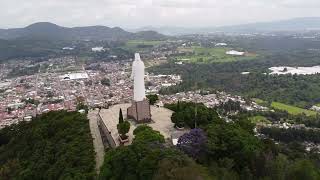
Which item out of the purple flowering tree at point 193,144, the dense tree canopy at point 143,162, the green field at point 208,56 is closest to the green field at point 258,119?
the purple flowering tree at point 193,144

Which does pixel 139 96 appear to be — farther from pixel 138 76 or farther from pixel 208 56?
pixel 208 56

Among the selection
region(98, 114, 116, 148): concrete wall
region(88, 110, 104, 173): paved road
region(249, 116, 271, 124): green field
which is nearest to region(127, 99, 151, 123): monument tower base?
region(98, 114, 116, 148): concrete wall

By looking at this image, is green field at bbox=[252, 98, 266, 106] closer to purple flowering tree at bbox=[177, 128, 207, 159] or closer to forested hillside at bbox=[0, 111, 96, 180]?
forested hillside at bbox=[0, 111, 96, 180]

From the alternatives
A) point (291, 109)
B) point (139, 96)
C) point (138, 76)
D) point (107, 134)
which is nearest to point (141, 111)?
point (139, 96)

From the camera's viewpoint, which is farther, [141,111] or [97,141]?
[97,141]

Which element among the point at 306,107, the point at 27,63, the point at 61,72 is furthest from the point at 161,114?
the point at 27,63

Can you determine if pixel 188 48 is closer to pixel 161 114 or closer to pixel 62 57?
pixel 62 57
